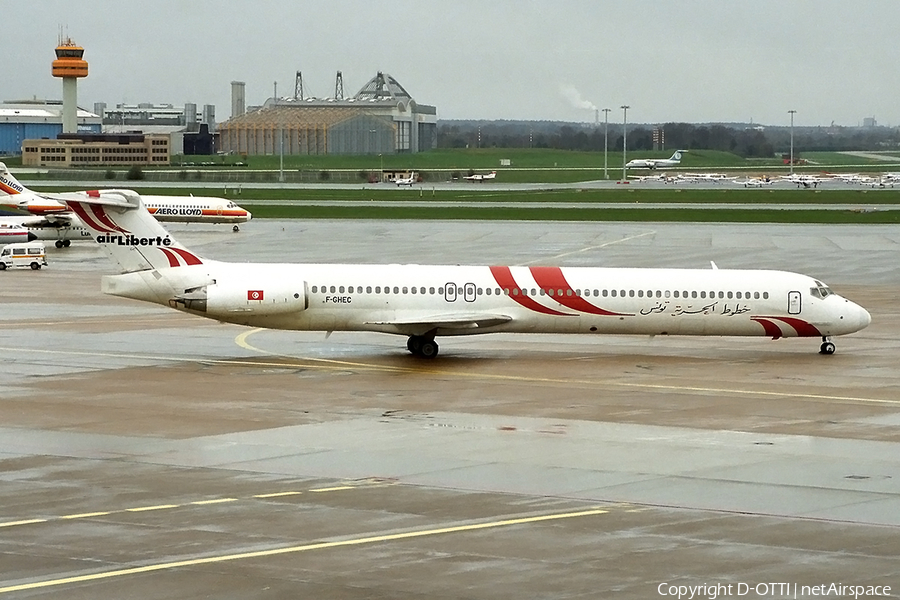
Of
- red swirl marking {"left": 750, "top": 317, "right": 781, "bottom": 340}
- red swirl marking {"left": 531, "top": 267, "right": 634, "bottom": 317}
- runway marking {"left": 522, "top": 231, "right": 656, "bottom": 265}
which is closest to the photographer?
red swirl marking {"left": 531, "top": 267, "right": 634, "bottom": 317}

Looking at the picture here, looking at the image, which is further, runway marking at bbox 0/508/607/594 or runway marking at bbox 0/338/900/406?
runway marking at bbox 0/338/900/406

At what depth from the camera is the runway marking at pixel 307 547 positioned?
18.1 meters

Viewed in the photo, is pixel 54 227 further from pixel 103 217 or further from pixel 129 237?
pixel 129 237

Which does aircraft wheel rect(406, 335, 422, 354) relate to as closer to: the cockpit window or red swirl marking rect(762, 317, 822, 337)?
Result: red swirl marking rect(762, 317, 822, 337)

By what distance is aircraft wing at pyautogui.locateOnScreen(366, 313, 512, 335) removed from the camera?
41438 millimetres

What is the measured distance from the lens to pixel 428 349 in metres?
42.5

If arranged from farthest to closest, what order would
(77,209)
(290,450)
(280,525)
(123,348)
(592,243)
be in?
(592,243) → (123,348) → (77,209) → (290,450) → (280,525)

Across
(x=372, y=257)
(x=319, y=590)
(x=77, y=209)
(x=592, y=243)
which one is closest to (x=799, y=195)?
(x=592, y=243)

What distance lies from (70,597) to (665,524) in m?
9.60

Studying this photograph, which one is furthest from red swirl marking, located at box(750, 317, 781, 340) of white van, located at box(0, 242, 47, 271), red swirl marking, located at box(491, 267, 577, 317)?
white van, located at box(0, 242, 47, 271)

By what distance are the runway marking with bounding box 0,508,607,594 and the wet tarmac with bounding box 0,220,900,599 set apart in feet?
0.20

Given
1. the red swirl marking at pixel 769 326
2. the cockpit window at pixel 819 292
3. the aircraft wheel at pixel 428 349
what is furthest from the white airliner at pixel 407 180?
the red swirl marking at pixel 769 326

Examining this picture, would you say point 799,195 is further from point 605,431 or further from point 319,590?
point 319,590

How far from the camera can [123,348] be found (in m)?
44.5
